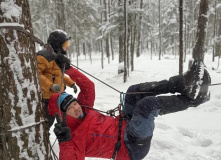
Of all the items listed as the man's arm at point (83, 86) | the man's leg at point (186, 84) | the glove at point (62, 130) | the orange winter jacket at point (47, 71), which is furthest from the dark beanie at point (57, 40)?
the man's leg at point (186, 84)

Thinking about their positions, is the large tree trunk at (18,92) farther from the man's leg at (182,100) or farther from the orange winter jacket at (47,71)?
the man's leg at (182,100)

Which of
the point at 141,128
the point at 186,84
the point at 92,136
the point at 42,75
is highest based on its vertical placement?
the point at 42,75

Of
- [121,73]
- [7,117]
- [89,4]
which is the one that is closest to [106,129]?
[7,117]

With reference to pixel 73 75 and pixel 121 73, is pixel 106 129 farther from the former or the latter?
pixel 121 73

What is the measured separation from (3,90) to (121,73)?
12.0m

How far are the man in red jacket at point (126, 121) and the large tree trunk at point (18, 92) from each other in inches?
18.3

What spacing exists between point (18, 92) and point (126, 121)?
5.30ft

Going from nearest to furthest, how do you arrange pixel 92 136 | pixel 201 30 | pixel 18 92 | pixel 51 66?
1. pixel 18 92
2. pixel 92 136
3. pixel 51 66
4. pixel 201 30

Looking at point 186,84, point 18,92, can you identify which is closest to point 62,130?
point 18,92

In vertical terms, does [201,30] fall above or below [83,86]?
above

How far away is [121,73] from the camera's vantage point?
1341 centimetres

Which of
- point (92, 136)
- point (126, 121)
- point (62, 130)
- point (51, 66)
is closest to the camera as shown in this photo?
point (62, 130)

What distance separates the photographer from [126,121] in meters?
2.76

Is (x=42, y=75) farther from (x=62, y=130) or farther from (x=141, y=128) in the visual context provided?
(x=141, y=128)
